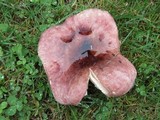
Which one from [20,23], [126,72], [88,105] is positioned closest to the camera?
[126,72]

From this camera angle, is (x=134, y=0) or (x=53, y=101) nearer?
(x=53, y=101)

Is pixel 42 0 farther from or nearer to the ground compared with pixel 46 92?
farther from the ground

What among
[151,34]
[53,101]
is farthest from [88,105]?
[151,34]

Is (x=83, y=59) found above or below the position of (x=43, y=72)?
above

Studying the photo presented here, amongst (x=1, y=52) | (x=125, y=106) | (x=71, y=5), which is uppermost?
(x=71, y=5)

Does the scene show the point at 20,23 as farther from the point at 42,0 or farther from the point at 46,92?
the point at 46,92

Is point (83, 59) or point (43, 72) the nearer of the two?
point (83, 59)
